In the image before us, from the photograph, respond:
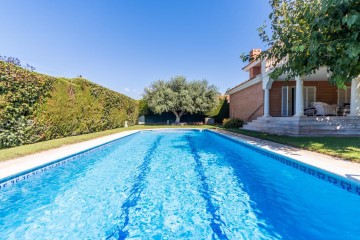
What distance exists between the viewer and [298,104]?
12.1m

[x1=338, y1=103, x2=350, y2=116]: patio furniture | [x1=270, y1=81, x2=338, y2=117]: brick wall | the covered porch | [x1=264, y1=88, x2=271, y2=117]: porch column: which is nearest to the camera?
the covered porch

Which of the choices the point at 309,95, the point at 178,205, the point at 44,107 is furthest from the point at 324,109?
the point at 44,107

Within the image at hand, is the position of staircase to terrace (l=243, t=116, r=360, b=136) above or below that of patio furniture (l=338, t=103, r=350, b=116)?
below

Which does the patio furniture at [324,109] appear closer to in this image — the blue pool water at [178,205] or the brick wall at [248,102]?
the brick wall at [248,102]

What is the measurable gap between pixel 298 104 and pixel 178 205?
36.3 feet

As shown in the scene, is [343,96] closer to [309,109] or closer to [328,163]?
[309,109]

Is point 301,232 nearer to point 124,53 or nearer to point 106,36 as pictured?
point 106,36

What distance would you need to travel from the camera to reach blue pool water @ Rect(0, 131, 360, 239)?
3178 mm

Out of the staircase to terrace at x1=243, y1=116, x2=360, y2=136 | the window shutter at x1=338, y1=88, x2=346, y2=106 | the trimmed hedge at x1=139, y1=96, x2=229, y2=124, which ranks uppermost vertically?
the window shutter at x1=338, y1=88, x2=346, y2=106

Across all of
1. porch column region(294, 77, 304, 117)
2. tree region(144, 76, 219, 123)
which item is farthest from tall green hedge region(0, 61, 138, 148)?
porch column region(294, 77, 304, 117)

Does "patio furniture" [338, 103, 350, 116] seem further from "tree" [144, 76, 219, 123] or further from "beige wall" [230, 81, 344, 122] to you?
"tree" [144, 76, 219, 123]

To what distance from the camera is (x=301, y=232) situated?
3133mm

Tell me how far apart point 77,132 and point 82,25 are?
9848mm

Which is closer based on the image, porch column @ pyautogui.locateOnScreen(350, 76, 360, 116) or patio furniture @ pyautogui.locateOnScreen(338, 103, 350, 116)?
porch column @ pyautogui.locateOnScreen(350, 76, 360, 116)
